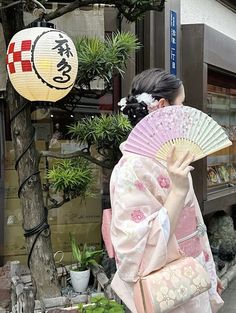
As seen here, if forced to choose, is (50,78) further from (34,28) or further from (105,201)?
(105,201)

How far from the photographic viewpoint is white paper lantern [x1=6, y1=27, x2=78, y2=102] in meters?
2.76

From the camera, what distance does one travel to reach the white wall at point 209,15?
5.68 metres

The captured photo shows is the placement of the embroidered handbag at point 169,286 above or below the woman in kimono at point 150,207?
below

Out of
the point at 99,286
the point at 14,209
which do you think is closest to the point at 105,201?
the point at 14,209

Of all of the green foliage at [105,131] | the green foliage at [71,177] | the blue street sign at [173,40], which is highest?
the blue street sign at [173,40]

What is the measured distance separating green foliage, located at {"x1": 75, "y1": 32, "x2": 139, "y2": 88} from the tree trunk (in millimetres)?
550

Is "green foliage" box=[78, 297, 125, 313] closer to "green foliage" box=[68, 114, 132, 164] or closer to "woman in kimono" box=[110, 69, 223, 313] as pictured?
"woman in kimono" box=[110, 69, 223, 313]

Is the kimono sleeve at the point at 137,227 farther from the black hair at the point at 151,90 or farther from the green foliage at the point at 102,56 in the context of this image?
the green foliage at the point at 102,56

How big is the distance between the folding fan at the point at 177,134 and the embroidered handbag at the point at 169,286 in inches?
19.7

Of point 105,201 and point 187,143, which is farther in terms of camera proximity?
point 105,201

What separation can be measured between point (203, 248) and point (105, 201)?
2.73 m

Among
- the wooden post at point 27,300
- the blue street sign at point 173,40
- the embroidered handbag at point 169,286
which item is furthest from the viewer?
the blue street sign at point 173,40

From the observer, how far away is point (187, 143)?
1846 mm

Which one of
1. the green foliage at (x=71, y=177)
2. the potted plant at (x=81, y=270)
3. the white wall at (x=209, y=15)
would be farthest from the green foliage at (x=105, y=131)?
the white wall at (x=209, y=15)
